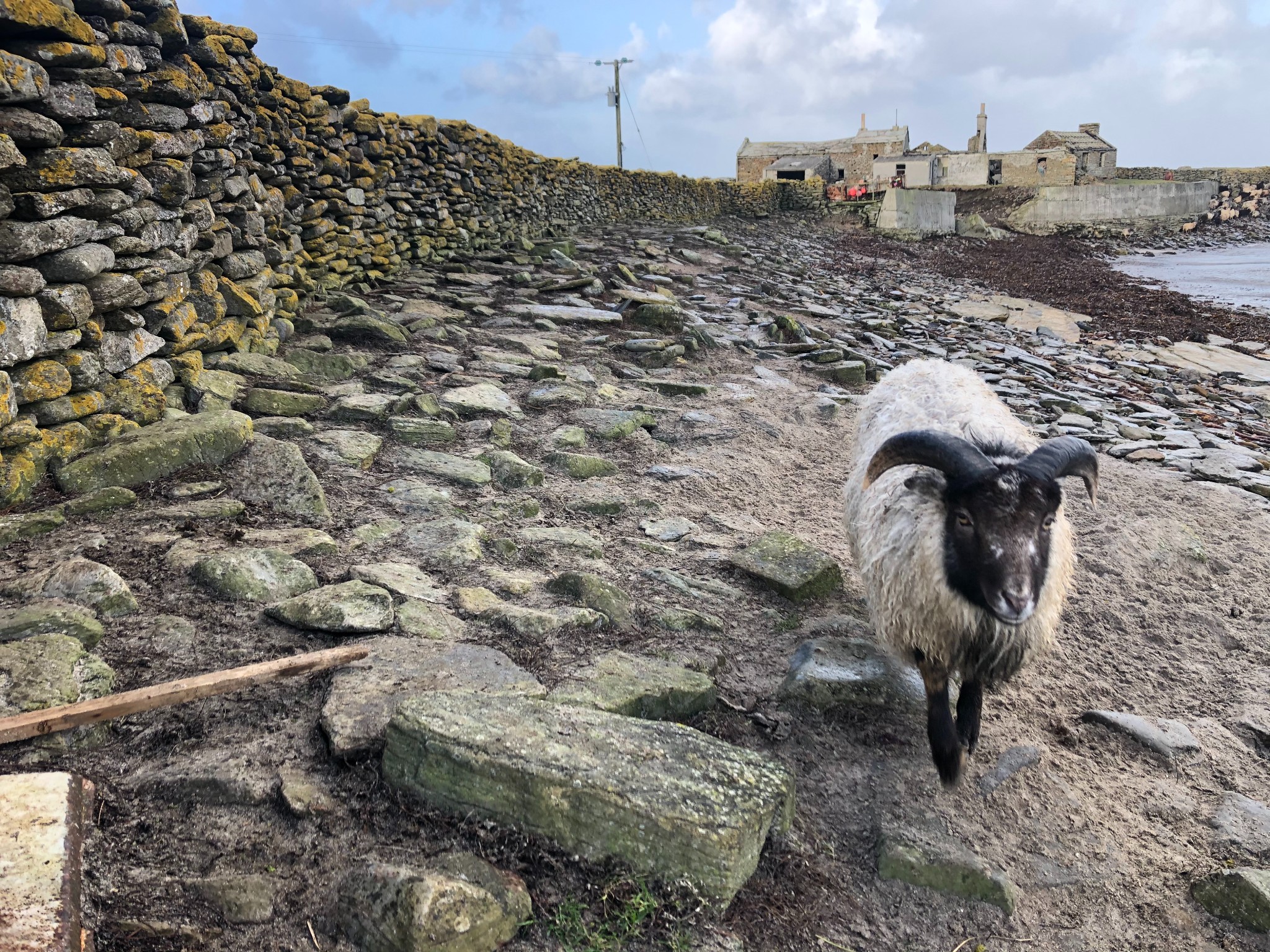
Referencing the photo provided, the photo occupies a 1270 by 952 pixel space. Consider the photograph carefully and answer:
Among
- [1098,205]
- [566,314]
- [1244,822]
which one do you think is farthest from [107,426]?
[1098,205]

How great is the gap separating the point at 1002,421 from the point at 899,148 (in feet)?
162

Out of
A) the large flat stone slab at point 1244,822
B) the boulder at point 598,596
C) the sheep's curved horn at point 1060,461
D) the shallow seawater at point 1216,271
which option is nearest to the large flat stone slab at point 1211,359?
the shallow seawater at point 1216,271

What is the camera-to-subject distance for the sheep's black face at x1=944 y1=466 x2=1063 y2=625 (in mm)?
3398

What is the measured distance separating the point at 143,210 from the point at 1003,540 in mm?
5726

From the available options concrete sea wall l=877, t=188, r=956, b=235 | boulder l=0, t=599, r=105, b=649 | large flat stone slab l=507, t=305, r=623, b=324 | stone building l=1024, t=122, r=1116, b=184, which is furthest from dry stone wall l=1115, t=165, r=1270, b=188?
Result: boulder l=0, t=599, r=105, b=649

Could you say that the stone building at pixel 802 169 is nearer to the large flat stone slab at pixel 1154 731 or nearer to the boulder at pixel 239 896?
the large flat stone slab at pixel 1154 731

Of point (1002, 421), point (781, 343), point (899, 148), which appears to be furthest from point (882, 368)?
point (899, 148)

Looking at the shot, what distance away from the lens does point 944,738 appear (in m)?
3.59

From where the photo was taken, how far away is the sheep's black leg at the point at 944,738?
3559mm

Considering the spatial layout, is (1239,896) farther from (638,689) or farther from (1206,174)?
(1206,174)

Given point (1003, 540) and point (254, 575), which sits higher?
point (1003, 540)

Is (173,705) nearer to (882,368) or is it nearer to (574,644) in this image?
(574,644)

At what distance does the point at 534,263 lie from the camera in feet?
48.2

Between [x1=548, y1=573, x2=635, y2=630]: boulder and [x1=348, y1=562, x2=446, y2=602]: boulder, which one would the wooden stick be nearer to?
[x1=348, y1=562, x2=446, y2=602]: boulder
